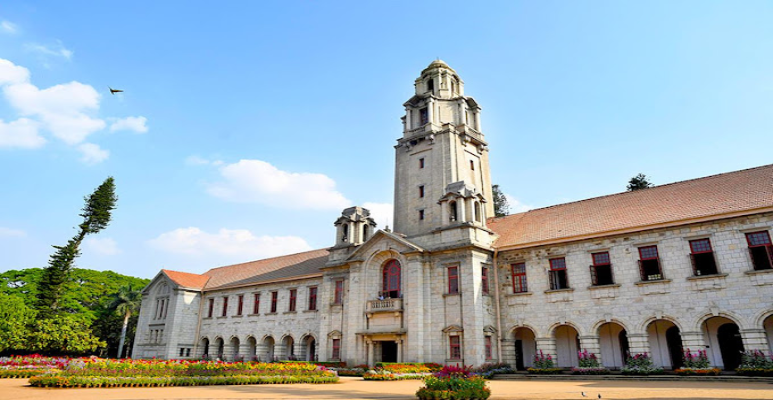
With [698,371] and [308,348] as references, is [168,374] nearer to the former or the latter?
[308,348]

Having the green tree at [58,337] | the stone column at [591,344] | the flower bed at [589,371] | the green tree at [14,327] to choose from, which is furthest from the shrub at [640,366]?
the green tree at [14,327]

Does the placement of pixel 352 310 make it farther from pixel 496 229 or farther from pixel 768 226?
pixel 768 226

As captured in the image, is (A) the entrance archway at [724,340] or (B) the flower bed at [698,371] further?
(A) the entrance archway at [724,340]

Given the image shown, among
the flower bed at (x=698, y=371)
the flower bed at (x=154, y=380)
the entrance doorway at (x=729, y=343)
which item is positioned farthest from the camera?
the entrance doorway at (x=729, y=343)

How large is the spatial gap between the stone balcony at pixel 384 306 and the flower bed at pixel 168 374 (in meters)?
7.47

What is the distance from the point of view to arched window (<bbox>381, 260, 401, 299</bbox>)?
30797 mm

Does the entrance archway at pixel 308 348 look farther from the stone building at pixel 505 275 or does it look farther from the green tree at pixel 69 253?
the green tree at pixel 69 253

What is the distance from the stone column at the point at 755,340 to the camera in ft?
67.7

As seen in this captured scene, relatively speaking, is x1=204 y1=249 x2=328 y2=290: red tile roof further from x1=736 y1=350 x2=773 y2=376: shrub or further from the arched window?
x1=736 y1=350 x2=773 y2=376: shrub

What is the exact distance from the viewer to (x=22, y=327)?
1502 inches

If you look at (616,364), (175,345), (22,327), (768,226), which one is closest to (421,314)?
(616,364)

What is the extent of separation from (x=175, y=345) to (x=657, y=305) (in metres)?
37.2

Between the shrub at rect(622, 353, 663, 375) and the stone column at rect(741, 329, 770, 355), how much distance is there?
360 centimetres

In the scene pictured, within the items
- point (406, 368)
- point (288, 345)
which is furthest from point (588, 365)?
point (288, 345)
